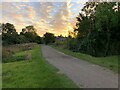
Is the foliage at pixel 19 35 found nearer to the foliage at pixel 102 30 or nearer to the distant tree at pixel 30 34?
the distant tree at pixel 30 34

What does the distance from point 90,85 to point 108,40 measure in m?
25.4

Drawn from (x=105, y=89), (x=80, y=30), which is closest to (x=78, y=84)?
(x=105, y=89)

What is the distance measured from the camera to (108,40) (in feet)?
117

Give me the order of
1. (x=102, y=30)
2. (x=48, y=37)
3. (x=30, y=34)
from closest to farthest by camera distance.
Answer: (x=102, y=30) < (x=30, y=34) < (x=48, y=37)

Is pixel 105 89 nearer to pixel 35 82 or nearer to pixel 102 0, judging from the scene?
pixel 35 82

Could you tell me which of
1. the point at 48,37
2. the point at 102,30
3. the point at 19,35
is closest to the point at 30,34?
the point at 48,37

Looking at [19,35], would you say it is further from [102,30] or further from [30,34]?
[102,30]

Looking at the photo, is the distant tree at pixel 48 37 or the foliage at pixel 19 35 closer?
the foliage at pixel 19 35

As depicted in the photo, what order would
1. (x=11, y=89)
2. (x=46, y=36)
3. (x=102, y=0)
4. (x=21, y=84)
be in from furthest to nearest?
(x=46, y=36) → (x=102, y=0) → (x=21, y=84) → (x=11, y=89)

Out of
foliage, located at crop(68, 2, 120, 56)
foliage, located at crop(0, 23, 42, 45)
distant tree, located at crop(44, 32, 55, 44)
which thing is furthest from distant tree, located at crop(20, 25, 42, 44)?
foliage, located at crop(68, 2, 120, 56)

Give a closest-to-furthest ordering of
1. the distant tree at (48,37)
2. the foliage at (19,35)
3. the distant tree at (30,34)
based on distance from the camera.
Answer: the foliage at (19,35) → the distant tree at (30,34) → the distant tree at (48,37)

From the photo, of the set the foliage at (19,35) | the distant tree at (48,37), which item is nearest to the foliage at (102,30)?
the foliage at (19,35)

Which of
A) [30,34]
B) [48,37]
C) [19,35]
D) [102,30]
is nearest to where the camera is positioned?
[102,30]

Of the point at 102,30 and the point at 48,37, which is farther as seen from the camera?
the point at 48,37
